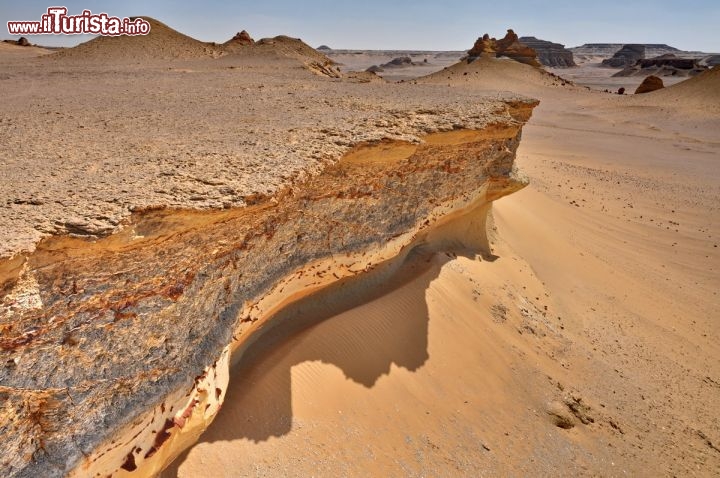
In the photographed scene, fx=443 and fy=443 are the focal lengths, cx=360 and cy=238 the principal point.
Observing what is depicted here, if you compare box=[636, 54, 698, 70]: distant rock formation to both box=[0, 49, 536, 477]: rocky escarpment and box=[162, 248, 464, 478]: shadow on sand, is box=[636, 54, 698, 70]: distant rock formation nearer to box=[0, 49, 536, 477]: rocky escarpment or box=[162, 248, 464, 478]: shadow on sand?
box=[0, 49, 536, 477]: rocky escarpment

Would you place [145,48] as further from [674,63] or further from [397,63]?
[674,63]

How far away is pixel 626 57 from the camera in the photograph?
77750mm

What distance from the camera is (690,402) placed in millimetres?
5086

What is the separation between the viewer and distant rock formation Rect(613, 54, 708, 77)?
48000 mm

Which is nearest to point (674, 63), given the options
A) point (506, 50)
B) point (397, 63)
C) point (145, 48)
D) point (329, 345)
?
point (506, 50)

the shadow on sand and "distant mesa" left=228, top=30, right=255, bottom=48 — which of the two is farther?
"distant mesa" left=228, top=30, right=255, bottom=48

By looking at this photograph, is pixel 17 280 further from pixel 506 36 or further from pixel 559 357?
pixel 506 36

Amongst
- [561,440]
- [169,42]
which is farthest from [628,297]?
[169,42]

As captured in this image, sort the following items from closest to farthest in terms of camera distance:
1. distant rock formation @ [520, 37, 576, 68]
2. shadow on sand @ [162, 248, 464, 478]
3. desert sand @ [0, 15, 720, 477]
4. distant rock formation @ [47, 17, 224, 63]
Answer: desert sand @ [0, 15, 720, 477] < shadow on sand @ [162, 248, 464, 478] < distant rock formation @ [47, 17, 224, 63] < distant rock formation @ [520, 37, 576, 68]

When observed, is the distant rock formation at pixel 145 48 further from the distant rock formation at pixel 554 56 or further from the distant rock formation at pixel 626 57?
the distant rock formation at pixel 626 57

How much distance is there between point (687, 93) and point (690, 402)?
29.1 meters

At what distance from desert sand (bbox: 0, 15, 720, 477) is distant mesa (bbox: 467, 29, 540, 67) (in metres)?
32.1

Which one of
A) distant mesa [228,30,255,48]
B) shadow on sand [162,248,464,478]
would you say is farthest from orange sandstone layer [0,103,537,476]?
distant mesa [228,30,255,48]

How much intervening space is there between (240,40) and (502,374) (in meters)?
18.1
